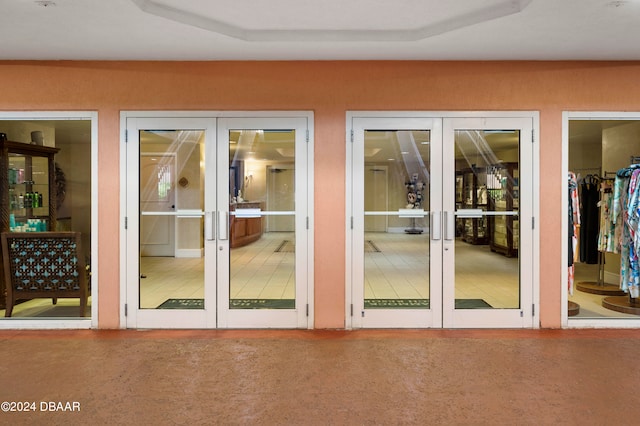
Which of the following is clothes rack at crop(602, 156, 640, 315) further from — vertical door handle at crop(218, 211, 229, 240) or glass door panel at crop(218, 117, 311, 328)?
vertical door handle at crop(218, 211, 229, 240)

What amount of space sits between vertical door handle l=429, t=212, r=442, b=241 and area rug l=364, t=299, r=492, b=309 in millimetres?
682

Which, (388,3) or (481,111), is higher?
(388,3)

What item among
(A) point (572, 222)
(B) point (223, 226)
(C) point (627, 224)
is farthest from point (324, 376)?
(C) point (627, 224)

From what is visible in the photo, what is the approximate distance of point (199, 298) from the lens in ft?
16.2

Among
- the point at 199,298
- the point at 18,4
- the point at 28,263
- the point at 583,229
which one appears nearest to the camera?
the point at 18,4

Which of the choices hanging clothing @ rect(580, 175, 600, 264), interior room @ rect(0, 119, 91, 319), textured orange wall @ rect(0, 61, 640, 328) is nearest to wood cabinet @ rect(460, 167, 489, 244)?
textured orange wall @ rect(0, 61, 640, 328)

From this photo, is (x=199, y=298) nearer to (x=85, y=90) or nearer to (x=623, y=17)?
(x=85, y=90)

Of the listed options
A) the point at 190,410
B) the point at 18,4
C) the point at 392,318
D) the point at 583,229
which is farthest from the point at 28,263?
the point at 583,229

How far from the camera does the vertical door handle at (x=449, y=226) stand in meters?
4.24

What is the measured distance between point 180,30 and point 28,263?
2856 millimetres

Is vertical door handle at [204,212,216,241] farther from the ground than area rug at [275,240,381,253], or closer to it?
farther from the ground

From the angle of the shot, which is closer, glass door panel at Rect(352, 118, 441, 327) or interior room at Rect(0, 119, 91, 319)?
glass door panel at Rect(352, 118, 441, 327)

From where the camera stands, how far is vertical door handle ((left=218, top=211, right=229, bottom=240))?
4254 mm

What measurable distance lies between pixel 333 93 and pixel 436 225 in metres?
1.56
